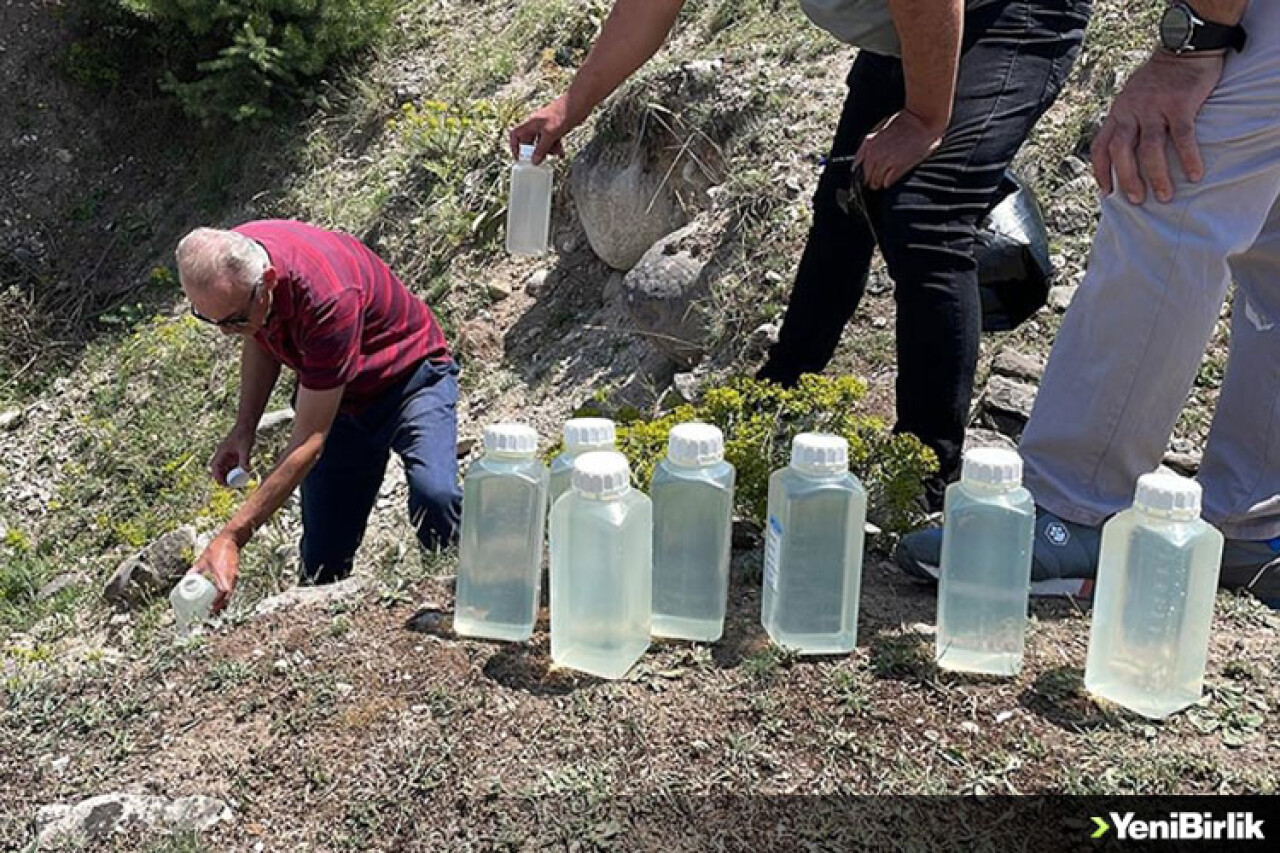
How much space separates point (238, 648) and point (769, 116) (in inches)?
143

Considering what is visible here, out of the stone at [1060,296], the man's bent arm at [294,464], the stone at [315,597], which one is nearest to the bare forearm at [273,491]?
the man's bent arm at [294,464]

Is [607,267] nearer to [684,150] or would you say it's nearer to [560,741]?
[684,150]

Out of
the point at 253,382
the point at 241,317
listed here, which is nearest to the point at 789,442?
the point at 241,317

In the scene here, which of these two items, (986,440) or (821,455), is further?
(986,440)

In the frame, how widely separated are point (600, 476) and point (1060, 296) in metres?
2.67

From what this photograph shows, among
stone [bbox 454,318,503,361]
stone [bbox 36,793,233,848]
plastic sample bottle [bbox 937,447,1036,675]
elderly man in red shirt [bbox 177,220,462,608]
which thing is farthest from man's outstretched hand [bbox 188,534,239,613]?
stone [bbox 454,318,503,361]

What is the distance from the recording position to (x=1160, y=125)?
2.40 meters

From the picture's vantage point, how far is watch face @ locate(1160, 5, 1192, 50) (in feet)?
7.82

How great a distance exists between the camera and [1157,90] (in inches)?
95.6

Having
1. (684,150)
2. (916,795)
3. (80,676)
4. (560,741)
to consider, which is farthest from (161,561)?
(916,795)

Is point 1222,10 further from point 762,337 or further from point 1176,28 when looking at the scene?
point 762,337

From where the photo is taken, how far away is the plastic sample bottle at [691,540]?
94.5 inches

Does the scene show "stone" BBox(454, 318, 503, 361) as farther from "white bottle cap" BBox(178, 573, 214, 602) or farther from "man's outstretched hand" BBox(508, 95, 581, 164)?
"white bottle cap" BBox(178, 573, 214, 602)

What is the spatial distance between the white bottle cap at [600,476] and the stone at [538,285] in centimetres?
400
